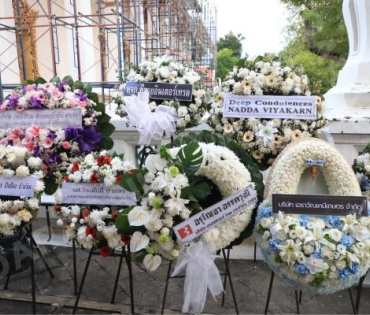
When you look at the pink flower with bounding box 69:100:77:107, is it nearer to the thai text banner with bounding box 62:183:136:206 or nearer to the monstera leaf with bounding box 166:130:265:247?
the thai text banner with bounding box 62:183:136:206

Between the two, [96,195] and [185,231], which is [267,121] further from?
[96,195]

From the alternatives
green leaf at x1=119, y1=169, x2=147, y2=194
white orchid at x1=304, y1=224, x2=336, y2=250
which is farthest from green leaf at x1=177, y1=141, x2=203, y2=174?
white orchid at x1=304, y1=224, x2=336, y2=250

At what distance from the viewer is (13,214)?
195cm

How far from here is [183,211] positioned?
4.96 ft

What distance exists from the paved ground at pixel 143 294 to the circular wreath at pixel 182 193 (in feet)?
2.63

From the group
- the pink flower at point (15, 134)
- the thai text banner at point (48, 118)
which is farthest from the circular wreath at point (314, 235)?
the pink flower at point (15, 134)

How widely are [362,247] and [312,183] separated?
41 cm

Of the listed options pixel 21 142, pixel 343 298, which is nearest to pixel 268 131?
pixel 343 298

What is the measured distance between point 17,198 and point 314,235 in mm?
1637

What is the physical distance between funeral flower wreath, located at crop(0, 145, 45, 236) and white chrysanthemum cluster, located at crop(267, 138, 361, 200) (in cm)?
129

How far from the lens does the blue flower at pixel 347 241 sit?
1552mm

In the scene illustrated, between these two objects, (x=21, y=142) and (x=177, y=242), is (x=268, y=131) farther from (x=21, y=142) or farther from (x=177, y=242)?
(x=21, y=142)

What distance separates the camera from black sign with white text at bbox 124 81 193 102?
2.21 m

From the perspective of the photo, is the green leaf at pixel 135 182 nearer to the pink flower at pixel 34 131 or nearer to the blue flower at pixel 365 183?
the pink flower at pixel 34 131
